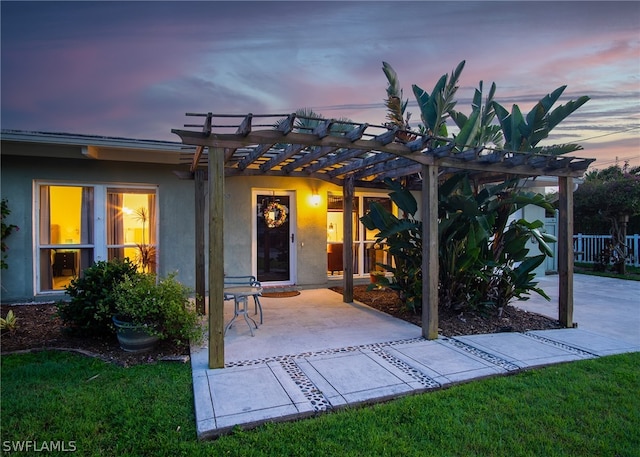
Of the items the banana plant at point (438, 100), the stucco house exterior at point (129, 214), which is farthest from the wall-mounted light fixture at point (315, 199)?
the banana plant at point (438, 100)

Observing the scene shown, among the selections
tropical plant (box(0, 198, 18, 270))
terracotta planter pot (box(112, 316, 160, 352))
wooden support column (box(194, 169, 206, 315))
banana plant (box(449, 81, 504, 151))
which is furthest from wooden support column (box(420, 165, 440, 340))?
tropical plant (box(0, 198, 18, 270))

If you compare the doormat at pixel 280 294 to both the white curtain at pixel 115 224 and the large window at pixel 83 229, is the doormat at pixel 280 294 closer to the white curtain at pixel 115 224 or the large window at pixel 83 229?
the large window at pixel 83 229

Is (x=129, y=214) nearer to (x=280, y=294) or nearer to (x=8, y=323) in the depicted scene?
(x=8, y=323)

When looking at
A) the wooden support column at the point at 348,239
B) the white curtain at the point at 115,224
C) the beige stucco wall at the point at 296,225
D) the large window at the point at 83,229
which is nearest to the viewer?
the large window at the point at 83,229

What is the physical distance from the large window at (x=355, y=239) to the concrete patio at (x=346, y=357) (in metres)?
2.40

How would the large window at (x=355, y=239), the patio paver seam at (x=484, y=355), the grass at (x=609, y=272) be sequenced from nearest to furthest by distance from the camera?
the patio paver seam at (x=484, y=355)
the large window at (x=355, y=239)
the grass at (x=609, y=272)

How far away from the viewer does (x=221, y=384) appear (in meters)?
3.37

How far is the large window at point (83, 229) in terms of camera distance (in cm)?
658

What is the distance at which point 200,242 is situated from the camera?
6.04 m

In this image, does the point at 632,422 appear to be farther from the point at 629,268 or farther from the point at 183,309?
the point at 629,268

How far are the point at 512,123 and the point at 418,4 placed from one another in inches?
128

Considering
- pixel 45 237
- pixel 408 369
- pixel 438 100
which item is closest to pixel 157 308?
pixel 408 369

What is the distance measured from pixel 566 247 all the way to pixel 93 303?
674 centimetres

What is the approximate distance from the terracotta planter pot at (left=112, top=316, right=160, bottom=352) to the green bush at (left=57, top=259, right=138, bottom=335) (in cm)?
31
